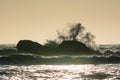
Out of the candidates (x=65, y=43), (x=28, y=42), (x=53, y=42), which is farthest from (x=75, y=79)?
(x=53, y=42)

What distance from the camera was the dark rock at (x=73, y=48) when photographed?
93312 mm

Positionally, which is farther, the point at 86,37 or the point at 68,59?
the point at 86,37

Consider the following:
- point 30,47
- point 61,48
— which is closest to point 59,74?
point 61,48

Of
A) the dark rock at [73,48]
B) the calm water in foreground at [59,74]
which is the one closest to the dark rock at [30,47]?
the dark rock at [73,48]

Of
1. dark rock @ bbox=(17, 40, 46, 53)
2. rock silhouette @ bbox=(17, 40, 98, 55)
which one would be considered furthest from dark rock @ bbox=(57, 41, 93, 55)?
dark rock @ bbox=(17, 40, 46, 53)

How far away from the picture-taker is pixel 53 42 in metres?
114

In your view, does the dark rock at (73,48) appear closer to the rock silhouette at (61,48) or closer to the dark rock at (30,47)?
the rock silhouette at (61,48)

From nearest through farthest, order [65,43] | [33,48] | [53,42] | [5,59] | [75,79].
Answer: [75,79] → [5,59] → [65,43] → [33,48] → [53,42]

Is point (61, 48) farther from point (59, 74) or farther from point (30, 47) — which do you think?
point (59, 74)

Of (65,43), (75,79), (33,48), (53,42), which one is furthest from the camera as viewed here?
(53,42)

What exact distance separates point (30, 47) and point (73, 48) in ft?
38.0

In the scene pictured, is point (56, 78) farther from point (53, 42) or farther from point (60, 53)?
point (53, 42)

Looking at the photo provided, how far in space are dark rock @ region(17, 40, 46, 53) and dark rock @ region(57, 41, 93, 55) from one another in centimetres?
502

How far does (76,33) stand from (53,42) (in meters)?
11.0
